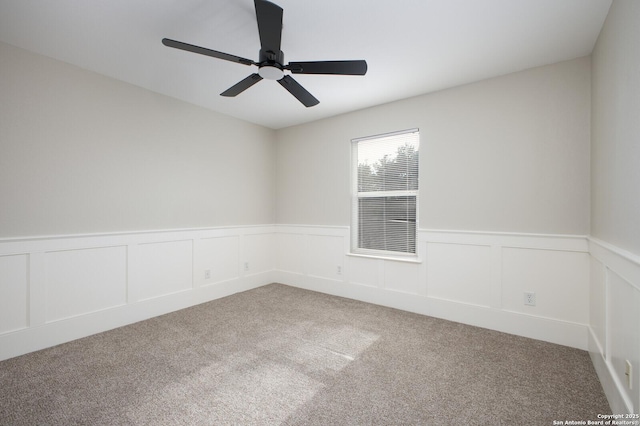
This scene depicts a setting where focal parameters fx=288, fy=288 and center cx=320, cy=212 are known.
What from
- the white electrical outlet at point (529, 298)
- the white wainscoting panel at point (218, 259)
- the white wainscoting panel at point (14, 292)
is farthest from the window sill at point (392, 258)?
the white wainscoting panel at point (14, 292)

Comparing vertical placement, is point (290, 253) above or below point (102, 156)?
below

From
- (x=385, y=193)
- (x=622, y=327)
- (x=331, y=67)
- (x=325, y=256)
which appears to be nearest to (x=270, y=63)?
(x=331, y=67)

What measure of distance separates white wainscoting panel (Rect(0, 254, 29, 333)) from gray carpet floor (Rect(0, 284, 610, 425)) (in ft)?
0.97

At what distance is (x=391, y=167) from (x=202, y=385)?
9.86 feet

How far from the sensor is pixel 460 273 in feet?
10.2

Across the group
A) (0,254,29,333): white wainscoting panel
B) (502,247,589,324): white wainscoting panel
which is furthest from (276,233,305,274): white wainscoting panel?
(0,254,29,333): white wainscoting panel

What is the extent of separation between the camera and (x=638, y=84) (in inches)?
54.9

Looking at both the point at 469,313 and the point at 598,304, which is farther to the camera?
the point at 469,313

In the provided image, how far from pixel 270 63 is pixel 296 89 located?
1.42 feet

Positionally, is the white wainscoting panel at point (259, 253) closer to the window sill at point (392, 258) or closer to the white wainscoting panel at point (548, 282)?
the window sill at point (392, 258)

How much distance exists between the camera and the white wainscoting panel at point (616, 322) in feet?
4.48

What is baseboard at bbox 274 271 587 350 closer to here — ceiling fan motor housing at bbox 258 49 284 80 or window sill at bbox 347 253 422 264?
window sill at bbox 347 253 422 264

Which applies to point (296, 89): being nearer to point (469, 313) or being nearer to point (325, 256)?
point (325, 256)

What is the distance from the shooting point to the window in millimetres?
3537
